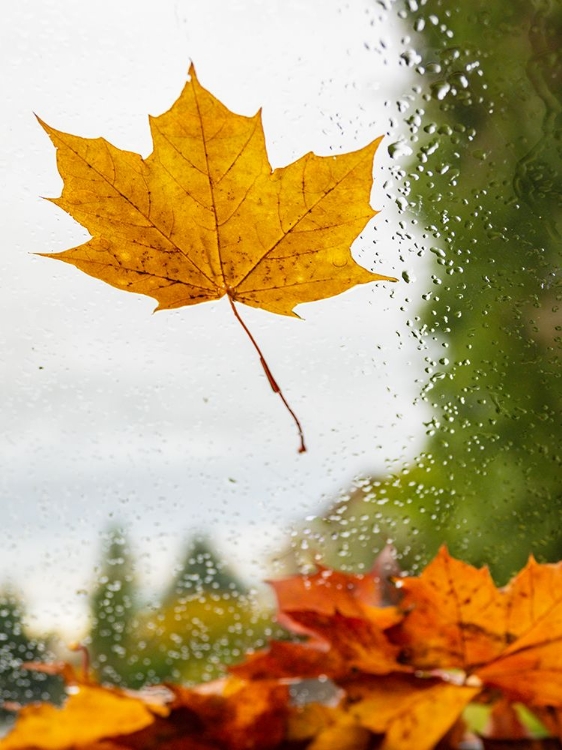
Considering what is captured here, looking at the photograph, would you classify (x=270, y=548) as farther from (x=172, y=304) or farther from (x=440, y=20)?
(x=440, y=20)

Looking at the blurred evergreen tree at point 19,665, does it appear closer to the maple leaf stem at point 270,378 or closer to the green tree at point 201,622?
the green tree at point 201,622

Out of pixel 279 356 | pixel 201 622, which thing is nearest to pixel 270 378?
pixel 279 356

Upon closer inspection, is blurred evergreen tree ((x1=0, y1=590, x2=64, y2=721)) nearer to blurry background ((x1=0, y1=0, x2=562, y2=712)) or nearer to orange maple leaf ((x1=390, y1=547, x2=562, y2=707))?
blurry background ((x1=0, y1=0, x2=562, y2=712))

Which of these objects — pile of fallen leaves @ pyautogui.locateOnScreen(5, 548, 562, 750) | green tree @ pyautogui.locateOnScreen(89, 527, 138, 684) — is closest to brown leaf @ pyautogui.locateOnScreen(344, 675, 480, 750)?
pile of fallen leaves @ pyautogui.locateOnScreen(5, 548, 562, 750)

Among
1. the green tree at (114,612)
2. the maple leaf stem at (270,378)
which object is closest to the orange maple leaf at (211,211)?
the maple leaf stem at (270,378)

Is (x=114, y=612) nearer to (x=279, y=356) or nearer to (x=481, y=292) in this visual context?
(x=279, y=356)

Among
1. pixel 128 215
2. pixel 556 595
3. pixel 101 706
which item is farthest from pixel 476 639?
pixel 128 215
